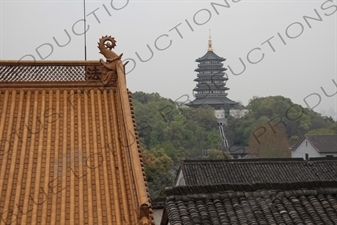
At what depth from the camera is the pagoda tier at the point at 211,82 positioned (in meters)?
59.8

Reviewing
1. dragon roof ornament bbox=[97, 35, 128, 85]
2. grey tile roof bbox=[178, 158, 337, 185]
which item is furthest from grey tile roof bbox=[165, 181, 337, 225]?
grey tile roof bbox=[178, 158, 337, 185]

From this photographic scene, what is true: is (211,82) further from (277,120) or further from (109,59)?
(109,59)

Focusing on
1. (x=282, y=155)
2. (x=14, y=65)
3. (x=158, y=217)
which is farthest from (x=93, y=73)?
(x=282, y=155)

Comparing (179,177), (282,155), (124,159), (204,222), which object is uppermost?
(282,155)

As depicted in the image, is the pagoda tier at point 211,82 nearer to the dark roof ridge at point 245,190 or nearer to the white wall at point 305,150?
the white wall at point 305,150

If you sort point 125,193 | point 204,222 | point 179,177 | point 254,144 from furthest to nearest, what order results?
point 254,144 < point 179,177 < point 125,193 < point 204,222

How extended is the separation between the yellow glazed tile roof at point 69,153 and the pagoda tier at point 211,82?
51010 millimetres

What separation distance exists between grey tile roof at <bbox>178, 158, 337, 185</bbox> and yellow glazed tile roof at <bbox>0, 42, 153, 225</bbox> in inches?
338

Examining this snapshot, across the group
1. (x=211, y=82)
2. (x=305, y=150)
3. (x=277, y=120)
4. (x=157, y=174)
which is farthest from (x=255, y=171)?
(x=211, y=82)

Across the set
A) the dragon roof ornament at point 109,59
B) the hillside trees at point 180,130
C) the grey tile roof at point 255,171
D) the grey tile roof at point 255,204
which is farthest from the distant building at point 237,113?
the grey tile roof at point 255,204

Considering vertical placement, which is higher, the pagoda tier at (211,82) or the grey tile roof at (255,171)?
the pagoda tier at (211,82)

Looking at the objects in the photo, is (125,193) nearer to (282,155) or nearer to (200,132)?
(282,155)

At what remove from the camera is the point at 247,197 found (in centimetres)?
490

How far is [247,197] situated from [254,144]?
38.4 m
